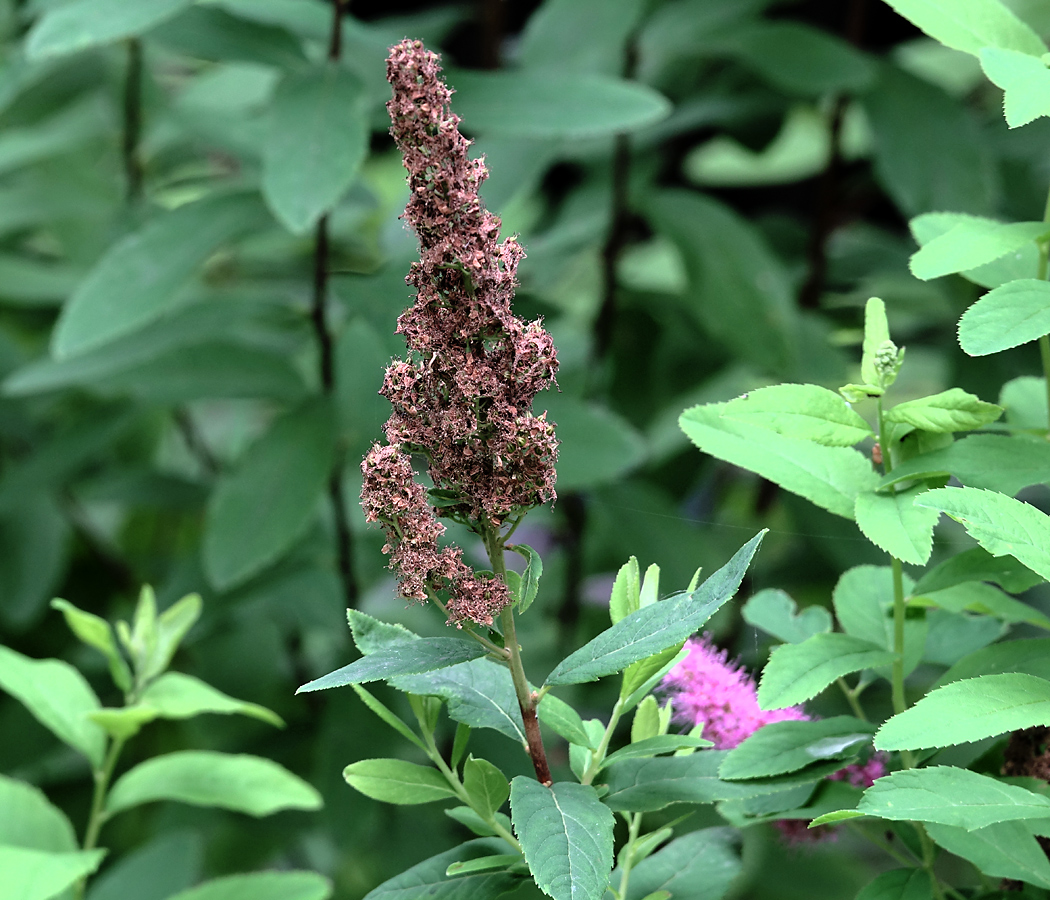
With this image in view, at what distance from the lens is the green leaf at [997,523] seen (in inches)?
14.2

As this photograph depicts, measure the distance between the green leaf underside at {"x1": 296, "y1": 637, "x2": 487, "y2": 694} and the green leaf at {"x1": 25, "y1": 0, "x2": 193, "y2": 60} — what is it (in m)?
0.67

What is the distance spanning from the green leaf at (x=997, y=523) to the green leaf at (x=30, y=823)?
495 millimetres

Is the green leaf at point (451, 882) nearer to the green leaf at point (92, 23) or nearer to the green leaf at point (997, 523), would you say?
the green leaf at point (997, 523)

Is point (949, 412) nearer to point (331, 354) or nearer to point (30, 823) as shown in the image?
point (30, 823)

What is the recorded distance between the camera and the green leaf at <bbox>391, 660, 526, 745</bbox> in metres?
0.42

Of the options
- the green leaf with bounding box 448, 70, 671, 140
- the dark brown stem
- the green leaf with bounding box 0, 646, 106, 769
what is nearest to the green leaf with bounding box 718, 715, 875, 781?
the green leaf with bounding box 0, 646, 106, 769

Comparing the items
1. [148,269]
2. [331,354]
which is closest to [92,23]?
[148,269]

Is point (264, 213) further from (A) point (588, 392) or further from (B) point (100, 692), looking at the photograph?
(B) point (100, 692)

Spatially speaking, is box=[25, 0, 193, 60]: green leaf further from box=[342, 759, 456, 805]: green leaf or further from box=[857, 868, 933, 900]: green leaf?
box=[857, 868, 933, 900]: green leaf

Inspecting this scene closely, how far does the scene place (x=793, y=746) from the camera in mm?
449

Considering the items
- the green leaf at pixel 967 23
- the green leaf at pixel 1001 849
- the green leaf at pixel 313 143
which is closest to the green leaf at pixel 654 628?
the green leaf at pixel 1001 849

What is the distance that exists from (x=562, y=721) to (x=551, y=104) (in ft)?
2.27

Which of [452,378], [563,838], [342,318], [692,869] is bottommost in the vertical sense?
[342,318]

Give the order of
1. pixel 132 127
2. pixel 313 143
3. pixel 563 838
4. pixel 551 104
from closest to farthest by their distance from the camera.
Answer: pixel 563 838
pixel 313 143
pixel 551 104
pixel 132 127
